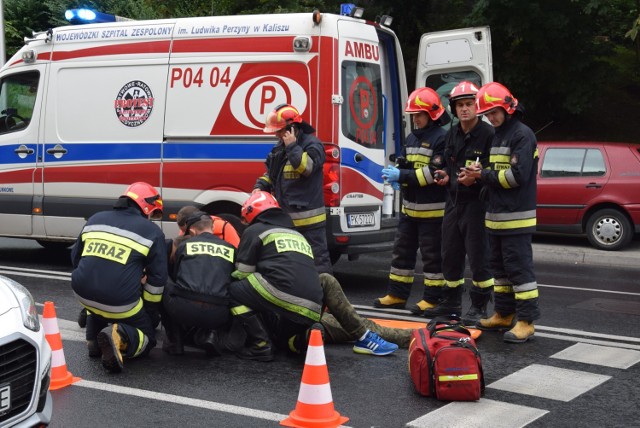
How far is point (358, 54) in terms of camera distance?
888 centimetres

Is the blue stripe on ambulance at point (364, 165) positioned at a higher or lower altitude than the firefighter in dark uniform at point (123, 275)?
higher

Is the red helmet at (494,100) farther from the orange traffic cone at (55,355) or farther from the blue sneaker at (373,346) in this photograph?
the orange traffic cone at (55,355)

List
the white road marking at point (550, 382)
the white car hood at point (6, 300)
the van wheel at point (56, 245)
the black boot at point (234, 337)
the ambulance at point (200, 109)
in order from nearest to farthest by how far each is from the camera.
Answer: the white car hood at point (6, 300)
the white road marking at point (550, 382)
the black boot at point (234, 337)
the ambulance at point (200, 109)
the van wheel at point (56, 245)

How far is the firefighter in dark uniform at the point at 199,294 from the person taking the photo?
20.7 ft

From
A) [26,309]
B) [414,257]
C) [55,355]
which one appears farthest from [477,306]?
[26,309]

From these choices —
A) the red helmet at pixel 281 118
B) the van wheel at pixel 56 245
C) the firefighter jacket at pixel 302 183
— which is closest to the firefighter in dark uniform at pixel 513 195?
the firefighter jacket at pixel 302 183

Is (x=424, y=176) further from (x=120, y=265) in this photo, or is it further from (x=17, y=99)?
(x=17, y=99)

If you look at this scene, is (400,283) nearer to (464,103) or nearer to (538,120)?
(464,103)

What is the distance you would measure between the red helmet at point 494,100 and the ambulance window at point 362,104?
6.22 ft

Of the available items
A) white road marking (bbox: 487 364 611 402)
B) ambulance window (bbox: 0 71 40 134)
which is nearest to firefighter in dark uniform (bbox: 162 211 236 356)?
white road marking (bbox: 487 364 611 402)

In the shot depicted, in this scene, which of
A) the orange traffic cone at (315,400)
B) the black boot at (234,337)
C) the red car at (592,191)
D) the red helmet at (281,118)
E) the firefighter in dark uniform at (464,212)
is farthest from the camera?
the red car at (592,191)

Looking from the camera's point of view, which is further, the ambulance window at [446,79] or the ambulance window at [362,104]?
the ambulance window at [446,79]

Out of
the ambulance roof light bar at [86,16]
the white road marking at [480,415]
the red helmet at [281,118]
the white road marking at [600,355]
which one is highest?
→ the ambulance roof light bar at [86,16]

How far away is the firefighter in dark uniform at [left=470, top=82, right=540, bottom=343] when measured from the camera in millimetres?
7004
